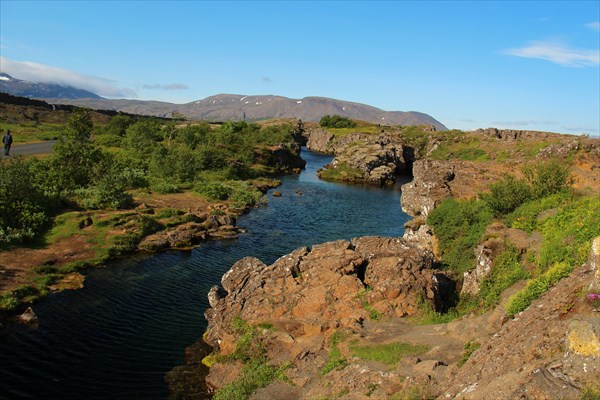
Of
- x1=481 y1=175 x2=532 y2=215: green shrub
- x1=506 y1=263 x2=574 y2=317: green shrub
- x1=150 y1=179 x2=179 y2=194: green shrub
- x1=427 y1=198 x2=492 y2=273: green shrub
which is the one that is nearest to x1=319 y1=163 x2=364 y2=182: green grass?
x1=150 y1=179 x2=179 y2=194: green shrub

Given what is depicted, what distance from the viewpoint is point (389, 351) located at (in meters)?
19.1

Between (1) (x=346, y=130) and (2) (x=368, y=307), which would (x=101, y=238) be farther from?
(1) (x=346, y=130)

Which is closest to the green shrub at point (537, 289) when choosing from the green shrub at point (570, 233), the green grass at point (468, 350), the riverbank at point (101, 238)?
the green shrub at point (570, 233)

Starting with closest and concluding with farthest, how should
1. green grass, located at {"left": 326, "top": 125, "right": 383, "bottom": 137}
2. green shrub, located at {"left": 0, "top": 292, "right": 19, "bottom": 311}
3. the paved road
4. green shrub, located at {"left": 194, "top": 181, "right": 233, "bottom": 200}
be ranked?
green shrub, located at {"left": 0, "top": 292, "right": 19, "bottom": 311} → green shrub, located at {"left": 194, "top": 181, "right": 233, "bottom": 200} → the paved road → green grass, located at {"left": 326, "top": 125, "right": 383, "bottom": 137}

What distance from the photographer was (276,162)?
117062 mm

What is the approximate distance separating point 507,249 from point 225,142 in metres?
93.8

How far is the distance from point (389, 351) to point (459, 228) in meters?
19.0

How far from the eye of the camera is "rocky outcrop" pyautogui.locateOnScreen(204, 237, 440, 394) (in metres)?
23.4

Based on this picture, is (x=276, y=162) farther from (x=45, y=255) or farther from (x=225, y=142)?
(x=45, y=255)

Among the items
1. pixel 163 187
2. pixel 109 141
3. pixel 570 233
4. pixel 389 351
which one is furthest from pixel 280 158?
pixel 389 351

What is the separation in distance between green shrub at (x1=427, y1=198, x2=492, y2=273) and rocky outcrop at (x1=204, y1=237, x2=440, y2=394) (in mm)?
5684

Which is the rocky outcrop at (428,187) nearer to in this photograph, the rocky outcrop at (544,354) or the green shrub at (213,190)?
the rocky outcrop at (544,354)

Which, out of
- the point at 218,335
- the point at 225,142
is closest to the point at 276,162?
the point at 225,142

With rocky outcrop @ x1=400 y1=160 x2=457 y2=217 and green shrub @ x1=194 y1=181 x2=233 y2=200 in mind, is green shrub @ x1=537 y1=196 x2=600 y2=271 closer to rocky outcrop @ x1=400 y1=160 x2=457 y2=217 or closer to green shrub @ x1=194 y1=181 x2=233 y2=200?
rocky outcrop @ x1=400 y1=160 x2=457 y2=217
